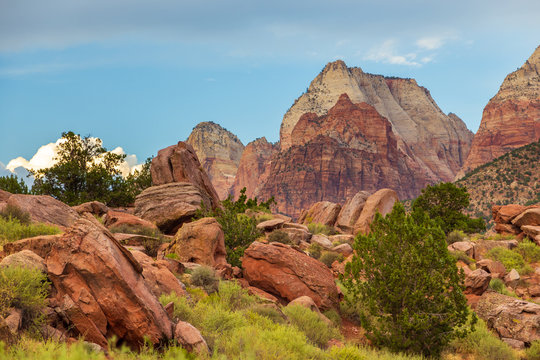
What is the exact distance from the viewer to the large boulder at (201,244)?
48.3 feet

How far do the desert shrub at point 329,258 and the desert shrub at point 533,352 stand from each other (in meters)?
9.14

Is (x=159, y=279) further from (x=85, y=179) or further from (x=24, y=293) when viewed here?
(x=85, y=179)

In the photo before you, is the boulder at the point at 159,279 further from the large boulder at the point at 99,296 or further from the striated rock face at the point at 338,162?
the striated rock face at the point at 338,162

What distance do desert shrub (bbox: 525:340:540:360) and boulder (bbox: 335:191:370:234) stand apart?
2156 centimetres

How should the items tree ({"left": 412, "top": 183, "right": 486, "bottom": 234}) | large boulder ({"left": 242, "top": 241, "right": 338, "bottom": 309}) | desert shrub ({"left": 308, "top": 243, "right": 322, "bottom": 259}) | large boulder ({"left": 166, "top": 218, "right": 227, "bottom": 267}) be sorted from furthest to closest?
1. tree ({"left": 412, "top": 183, "right": 486, "bottom": 234})
2. desert shrub ({"left": 308, "top": 243, "right": 322, "bottom": 259})
3. large boulder ({"left": 166, "top": 218, "right": 227, "bottom": 267})
4. large boulder ({"left": 242, "top": 241, "right": 338, "bottom": 309})

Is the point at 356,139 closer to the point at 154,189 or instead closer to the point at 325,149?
the point at 325,149

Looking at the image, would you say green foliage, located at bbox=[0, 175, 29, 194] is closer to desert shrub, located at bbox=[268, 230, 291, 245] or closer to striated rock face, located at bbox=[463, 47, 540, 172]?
desert shrub, located at bbox=[268, 230, 291, 245]

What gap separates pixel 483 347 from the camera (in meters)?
10.6

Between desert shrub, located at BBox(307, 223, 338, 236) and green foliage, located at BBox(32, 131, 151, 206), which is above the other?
green foliage, located at BBox(32, 131, 151, 206)

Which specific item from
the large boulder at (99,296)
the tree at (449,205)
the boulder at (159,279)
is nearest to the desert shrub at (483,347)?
the boulder at (159,279)

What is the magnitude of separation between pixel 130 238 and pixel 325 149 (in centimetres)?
14734

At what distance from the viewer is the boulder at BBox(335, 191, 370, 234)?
33350mm

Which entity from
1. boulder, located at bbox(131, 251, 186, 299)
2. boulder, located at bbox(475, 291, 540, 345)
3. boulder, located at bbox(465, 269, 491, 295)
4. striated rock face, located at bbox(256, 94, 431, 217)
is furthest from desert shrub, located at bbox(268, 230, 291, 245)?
striated rock face, located at bbox(256, 94, 431, 217)

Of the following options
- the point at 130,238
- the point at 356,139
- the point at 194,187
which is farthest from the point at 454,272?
the point at 356,139
